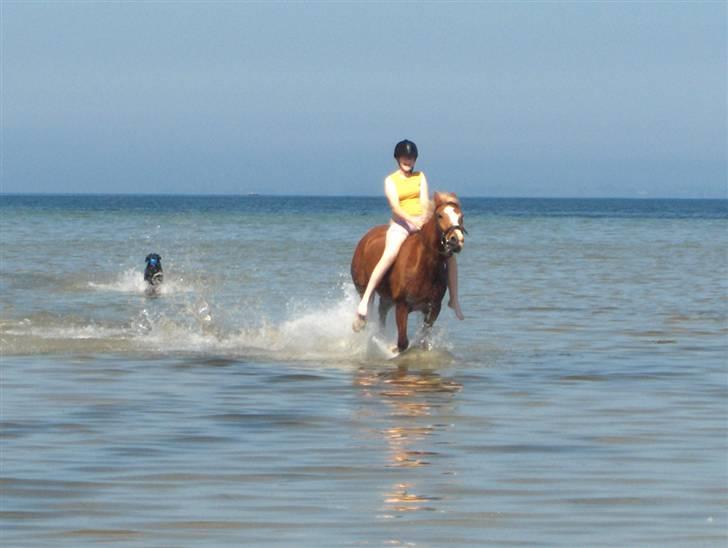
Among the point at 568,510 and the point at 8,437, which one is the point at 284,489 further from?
the point at 8,437

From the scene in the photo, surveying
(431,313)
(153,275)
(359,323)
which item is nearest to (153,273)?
(153,275)

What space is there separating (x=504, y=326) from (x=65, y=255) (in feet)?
74.2

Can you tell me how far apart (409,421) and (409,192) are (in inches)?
156

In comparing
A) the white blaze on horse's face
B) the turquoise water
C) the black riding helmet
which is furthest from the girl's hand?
the turquoise water

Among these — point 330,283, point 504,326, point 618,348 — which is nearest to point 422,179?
point 618,348

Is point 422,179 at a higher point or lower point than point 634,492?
higher

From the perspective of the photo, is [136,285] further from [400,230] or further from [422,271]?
[422,271]

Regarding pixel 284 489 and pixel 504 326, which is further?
pixel 504 326

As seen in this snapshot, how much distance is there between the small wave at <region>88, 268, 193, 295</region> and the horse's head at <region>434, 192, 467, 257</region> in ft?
39.4

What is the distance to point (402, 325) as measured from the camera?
46.1 ft

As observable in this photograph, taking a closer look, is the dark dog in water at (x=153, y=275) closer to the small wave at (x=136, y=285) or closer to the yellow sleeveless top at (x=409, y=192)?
the small wave at (x=136, y=285)

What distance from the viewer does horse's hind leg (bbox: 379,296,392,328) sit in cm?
1477

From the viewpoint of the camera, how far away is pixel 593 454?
9.17 meters

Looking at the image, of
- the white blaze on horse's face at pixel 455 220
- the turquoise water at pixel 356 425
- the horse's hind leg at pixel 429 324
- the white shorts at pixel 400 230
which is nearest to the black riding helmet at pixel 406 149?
the white shorts at pixel 400 230
